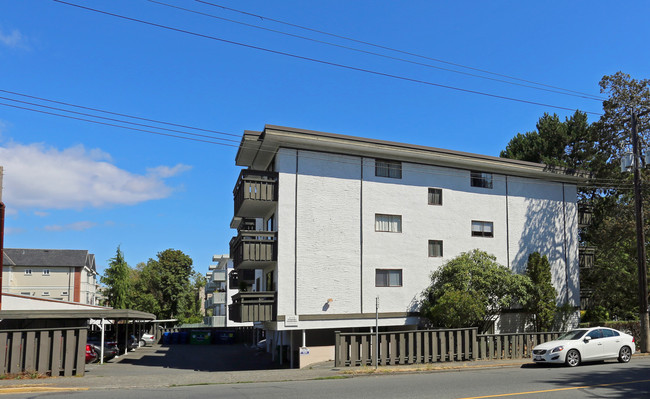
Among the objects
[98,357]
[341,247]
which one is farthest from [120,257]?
[341,247]

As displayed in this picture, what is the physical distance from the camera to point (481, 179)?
32.0 metres

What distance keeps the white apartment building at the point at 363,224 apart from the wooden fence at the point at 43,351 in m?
8.29

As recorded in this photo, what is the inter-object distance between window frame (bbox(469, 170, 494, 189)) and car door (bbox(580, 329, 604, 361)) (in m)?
12.7

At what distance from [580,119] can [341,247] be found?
92.2ft

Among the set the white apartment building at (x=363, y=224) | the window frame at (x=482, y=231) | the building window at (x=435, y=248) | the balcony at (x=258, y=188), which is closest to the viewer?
the balcony at (x=258, y=188)

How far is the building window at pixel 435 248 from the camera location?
3023 cm

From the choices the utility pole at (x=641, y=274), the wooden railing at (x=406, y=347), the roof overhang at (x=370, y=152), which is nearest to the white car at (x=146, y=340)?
the roof overhang at (x=370, y=152)

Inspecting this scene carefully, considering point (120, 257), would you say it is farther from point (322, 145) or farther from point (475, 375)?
point (475, 375)

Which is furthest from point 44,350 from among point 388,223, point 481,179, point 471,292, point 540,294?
point 540,294

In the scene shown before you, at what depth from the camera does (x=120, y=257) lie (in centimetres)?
6219

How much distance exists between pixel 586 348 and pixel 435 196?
12497 millimetres

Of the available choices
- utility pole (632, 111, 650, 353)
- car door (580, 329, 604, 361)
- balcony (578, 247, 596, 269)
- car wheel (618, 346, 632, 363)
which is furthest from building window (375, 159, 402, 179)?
balcony (578, 247, 596, 269)

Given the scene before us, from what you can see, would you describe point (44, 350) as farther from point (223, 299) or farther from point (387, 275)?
point (223, 299)

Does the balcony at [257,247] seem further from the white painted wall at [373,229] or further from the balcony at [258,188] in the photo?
the balcony at [258,188]
